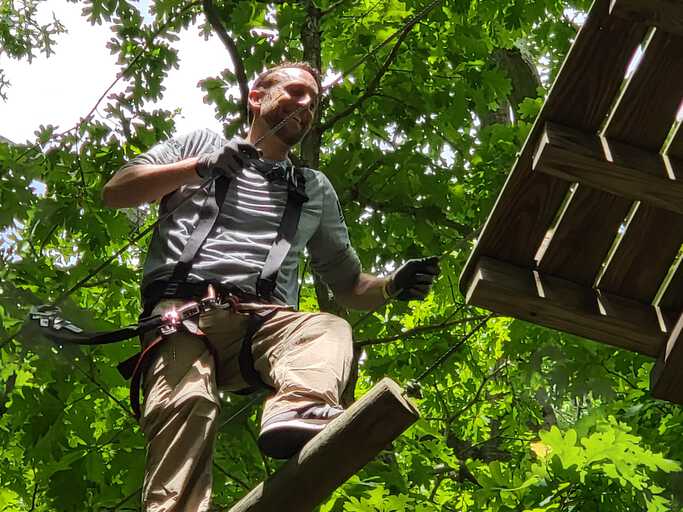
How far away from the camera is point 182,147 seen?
11.3 feet

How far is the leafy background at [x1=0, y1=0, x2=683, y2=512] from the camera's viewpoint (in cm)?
405

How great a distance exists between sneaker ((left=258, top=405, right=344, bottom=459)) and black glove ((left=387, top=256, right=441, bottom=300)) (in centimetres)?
92

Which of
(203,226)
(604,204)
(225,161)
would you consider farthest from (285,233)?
(604,204)

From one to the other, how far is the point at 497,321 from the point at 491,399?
78cm

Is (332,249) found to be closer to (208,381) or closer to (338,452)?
(208,381)

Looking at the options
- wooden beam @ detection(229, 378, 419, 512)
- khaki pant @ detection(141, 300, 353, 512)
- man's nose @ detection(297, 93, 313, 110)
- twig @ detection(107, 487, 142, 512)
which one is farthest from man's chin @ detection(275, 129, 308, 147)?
twig @ detection(107, 487, 142, 512)

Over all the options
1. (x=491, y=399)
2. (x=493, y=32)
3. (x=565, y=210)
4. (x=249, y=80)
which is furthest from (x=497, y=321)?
(x=565, y=210)

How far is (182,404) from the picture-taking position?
2676mm

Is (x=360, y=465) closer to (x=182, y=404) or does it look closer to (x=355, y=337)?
(x=182, y=404)

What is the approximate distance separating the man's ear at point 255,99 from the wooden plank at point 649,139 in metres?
1.57

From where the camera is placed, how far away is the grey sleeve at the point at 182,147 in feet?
10.8

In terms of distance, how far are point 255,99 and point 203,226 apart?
33.8 inches

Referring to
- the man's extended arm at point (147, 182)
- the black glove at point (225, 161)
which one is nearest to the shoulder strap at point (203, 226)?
the man's extended arm at point (147, 182)

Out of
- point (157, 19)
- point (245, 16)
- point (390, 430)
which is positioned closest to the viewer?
point (390, 430)
